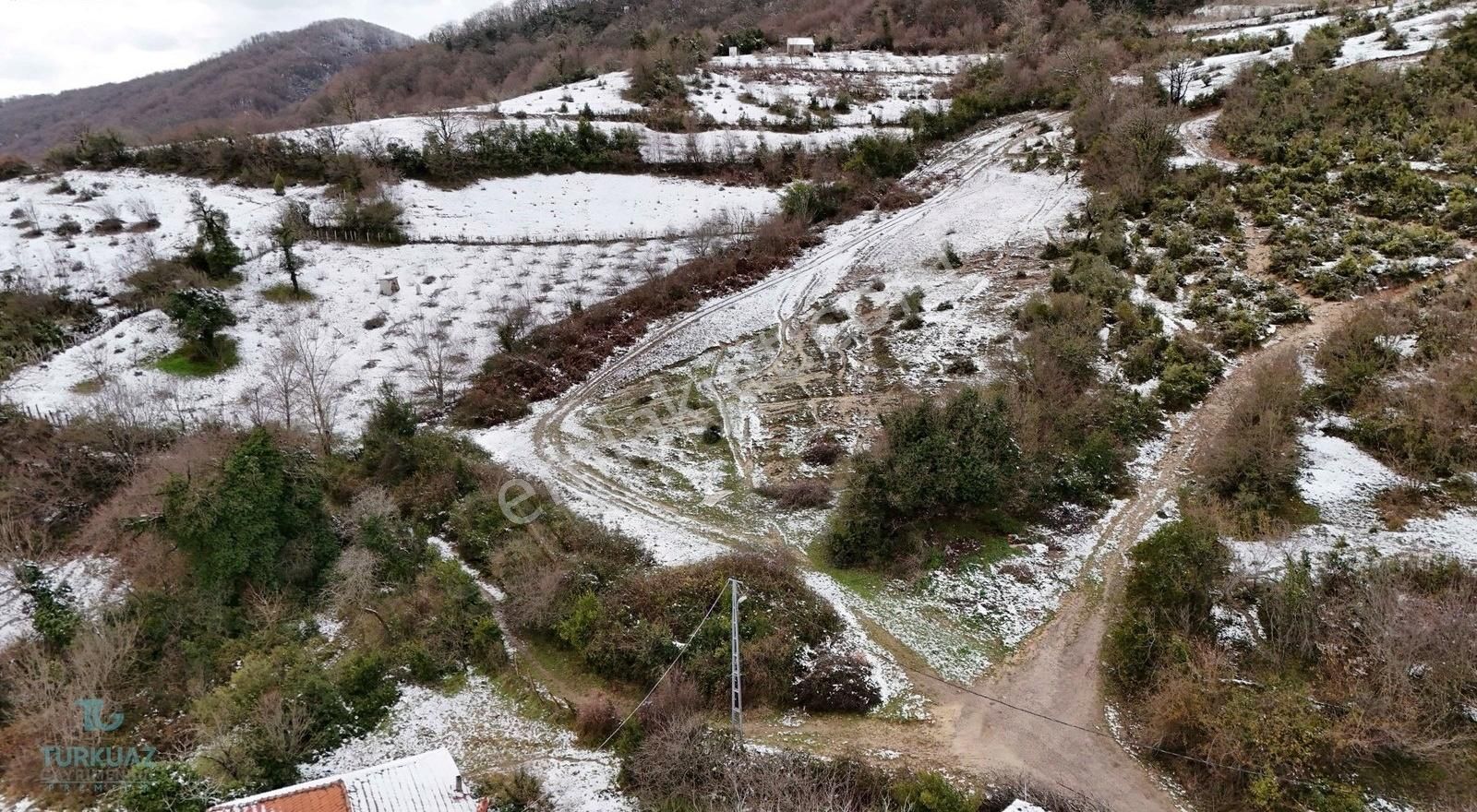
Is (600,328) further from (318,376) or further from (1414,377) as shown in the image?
(1414,377)

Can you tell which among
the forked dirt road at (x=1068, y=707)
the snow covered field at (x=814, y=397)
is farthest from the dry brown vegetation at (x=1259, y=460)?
the snow covered field at (x=814, y=397)

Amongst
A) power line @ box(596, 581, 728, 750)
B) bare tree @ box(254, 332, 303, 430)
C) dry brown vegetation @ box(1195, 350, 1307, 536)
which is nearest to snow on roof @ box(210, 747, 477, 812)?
power line @ box(596, 581, 728, 750)

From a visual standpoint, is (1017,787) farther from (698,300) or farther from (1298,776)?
(698,300)

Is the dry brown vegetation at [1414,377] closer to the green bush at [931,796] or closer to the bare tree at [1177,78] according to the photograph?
the green bush at [931,796]

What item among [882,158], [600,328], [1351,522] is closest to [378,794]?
[600,328]

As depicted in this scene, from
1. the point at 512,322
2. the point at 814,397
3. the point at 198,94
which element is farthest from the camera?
the point at 198,94

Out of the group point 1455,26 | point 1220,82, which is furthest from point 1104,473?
point 1455,26
